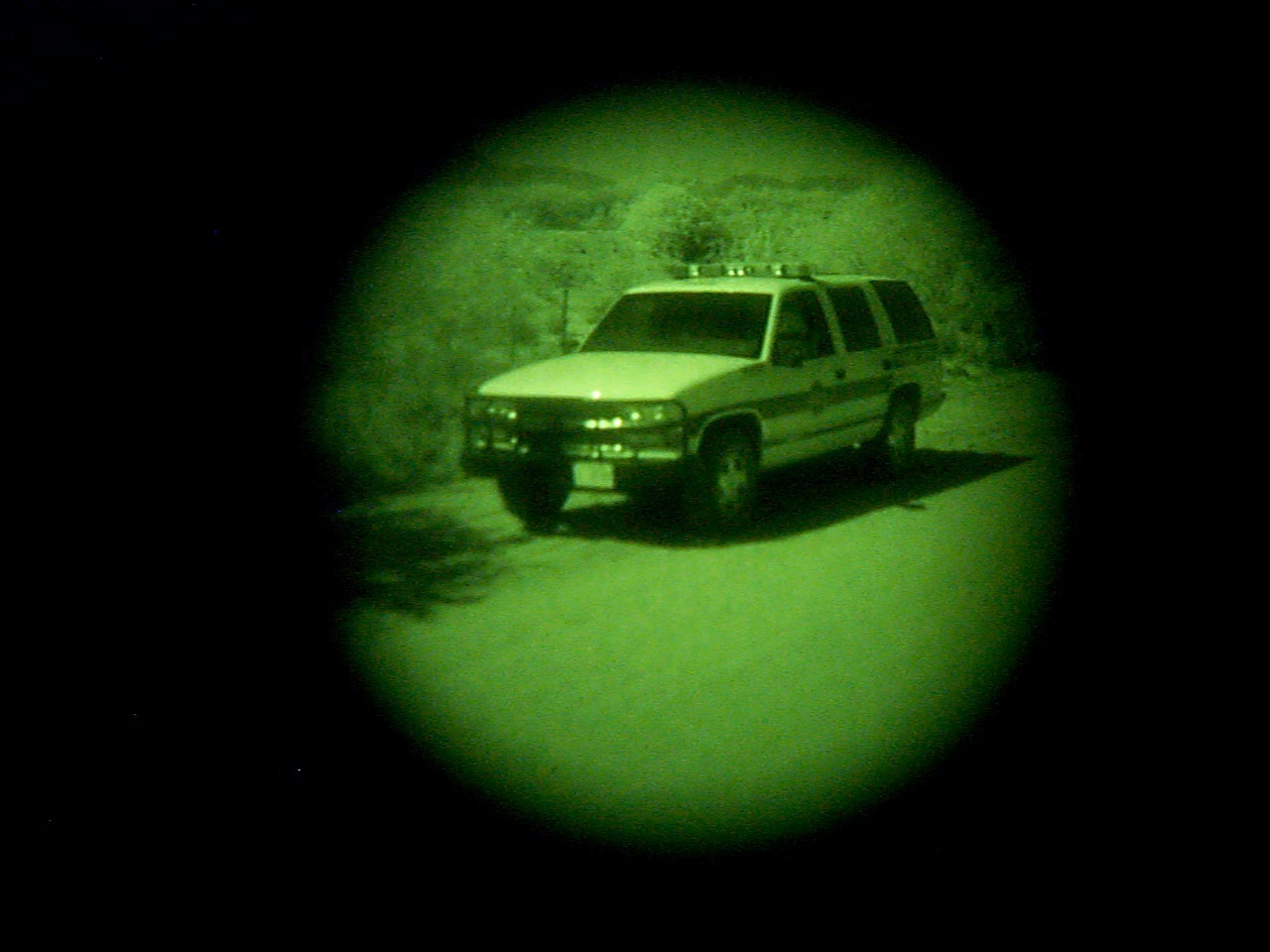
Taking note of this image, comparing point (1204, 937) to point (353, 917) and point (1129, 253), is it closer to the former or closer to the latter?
point (353, 917)

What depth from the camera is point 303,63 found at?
11.3 metres

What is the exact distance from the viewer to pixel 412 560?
752 centimetres

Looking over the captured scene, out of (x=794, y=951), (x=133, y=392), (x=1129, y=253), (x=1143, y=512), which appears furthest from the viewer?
(x=1129, y=253)

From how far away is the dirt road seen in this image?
436cm

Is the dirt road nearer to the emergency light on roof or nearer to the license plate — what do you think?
the license plate

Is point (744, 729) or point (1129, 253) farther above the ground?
point (1129, 253)

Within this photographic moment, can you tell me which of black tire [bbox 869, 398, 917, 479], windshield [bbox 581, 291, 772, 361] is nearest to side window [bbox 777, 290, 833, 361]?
windshield [bbox 581, 291, 772, 361]

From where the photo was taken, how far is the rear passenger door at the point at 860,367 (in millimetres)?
9703

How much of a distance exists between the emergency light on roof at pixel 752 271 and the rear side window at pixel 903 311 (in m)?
1.02

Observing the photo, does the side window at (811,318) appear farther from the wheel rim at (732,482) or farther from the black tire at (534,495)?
the black tire at (534,495)

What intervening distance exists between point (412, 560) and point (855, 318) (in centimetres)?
443

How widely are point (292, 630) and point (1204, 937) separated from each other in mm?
4484

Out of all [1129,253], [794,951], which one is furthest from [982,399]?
[794,951]

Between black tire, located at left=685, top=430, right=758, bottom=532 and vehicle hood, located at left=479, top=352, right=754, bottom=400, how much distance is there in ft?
1.62
